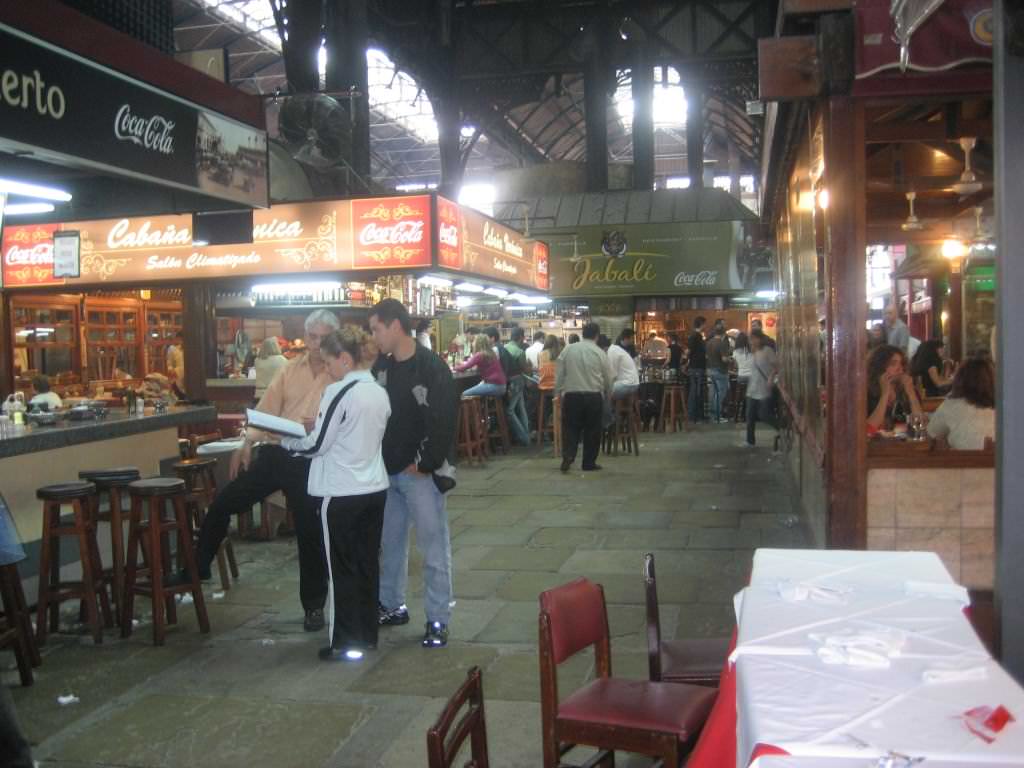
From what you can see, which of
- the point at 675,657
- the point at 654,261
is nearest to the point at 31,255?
the point at 675,657

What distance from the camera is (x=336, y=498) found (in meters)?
5.16

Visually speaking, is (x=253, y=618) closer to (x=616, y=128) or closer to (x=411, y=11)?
Result: (x=411, y=11)

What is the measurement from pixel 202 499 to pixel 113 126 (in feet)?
10.9

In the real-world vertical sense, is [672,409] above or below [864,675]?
below

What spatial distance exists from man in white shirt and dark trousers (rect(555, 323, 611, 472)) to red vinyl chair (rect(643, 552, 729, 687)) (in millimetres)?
8209

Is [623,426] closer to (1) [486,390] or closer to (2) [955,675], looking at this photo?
(1) [486,390]

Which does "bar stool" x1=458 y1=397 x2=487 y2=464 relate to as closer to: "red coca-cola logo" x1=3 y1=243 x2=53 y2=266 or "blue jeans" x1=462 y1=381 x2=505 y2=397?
"blue jeans" x1=462 y1=381 x2=505 y2=397

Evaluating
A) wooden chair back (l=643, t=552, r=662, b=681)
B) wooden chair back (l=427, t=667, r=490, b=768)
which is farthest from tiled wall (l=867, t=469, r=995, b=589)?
wooden chair back (l=427, t=667, r=490, b=768)

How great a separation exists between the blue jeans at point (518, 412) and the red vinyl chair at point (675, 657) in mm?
10660

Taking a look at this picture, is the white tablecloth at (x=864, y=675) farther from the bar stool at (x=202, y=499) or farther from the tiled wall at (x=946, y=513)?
the bar stool at (x=202, y=499)

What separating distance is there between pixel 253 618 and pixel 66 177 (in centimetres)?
302

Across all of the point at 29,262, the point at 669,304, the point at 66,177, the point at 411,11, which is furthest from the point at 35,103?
the point at 669,304

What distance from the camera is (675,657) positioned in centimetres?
380

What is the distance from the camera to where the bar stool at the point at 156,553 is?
571cm
